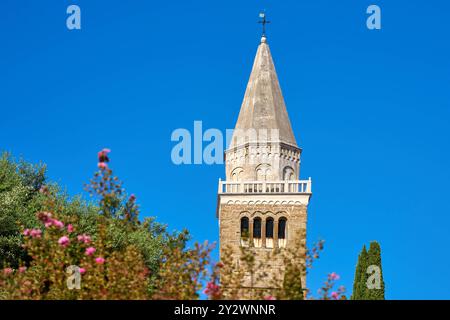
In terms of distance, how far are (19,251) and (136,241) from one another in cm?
506

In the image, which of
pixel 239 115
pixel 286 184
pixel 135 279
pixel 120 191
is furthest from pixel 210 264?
pixel 239 115

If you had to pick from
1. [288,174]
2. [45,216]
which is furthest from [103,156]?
[288,174]

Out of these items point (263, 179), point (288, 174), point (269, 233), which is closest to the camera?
point (269, 233)

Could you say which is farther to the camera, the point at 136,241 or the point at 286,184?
the point at 286,184

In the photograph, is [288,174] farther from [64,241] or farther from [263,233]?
[64,241]

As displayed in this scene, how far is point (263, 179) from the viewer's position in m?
41.3

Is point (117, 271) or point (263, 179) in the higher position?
point (263, 179)

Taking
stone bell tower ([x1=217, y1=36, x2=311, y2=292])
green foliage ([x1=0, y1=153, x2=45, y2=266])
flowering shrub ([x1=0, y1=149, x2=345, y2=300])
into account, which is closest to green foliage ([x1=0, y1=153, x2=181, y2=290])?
green foliage ([x1=0, y1=153, x2=45, y2=266])

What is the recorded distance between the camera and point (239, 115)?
44031 mm

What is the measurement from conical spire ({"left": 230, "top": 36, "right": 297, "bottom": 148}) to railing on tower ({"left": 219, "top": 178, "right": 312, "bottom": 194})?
303 centimetres

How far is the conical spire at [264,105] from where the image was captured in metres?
42.5

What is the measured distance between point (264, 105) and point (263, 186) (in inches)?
225

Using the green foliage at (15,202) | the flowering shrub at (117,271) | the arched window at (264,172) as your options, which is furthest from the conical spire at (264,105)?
the flowering shrub at (117,271)
